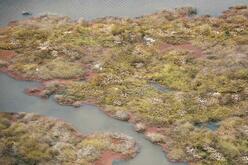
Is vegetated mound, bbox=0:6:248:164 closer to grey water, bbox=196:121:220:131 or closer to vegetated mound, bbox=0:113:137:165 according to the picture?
grey water, bbox=196:121:220:131

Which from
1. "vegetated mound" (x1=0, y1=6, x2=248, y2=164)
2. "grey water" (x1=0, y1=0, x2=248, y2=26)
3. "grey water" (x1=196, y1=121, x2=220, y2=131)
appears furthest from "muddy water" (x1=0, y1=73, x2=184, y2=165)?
"grey water" (x1=0, y1=0, x2=248, y2=26)

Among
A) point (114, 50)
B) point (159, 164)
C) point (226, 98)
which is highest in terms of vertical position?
point (114, 50)

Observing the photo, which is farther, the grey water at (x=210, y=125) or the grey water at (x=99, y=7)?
the grey water at (x=99, y=7)

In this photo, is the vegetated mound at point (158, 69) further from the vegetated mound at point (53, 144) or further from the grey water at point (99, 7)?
the vegetated mound at point (53, 144)

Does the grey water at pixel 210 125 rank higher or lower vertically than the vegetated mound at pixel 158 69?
lower

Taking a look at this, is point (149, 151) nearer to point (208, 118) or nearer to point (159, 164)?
point (159, 164)

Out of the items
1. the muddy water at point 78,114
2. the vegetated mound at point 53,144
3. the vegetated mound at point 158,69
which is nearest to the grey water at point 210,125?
the vegetated mound at point 158,69

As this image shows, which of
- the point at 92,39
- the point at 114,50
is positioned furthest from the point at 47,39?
the point at 114,50
